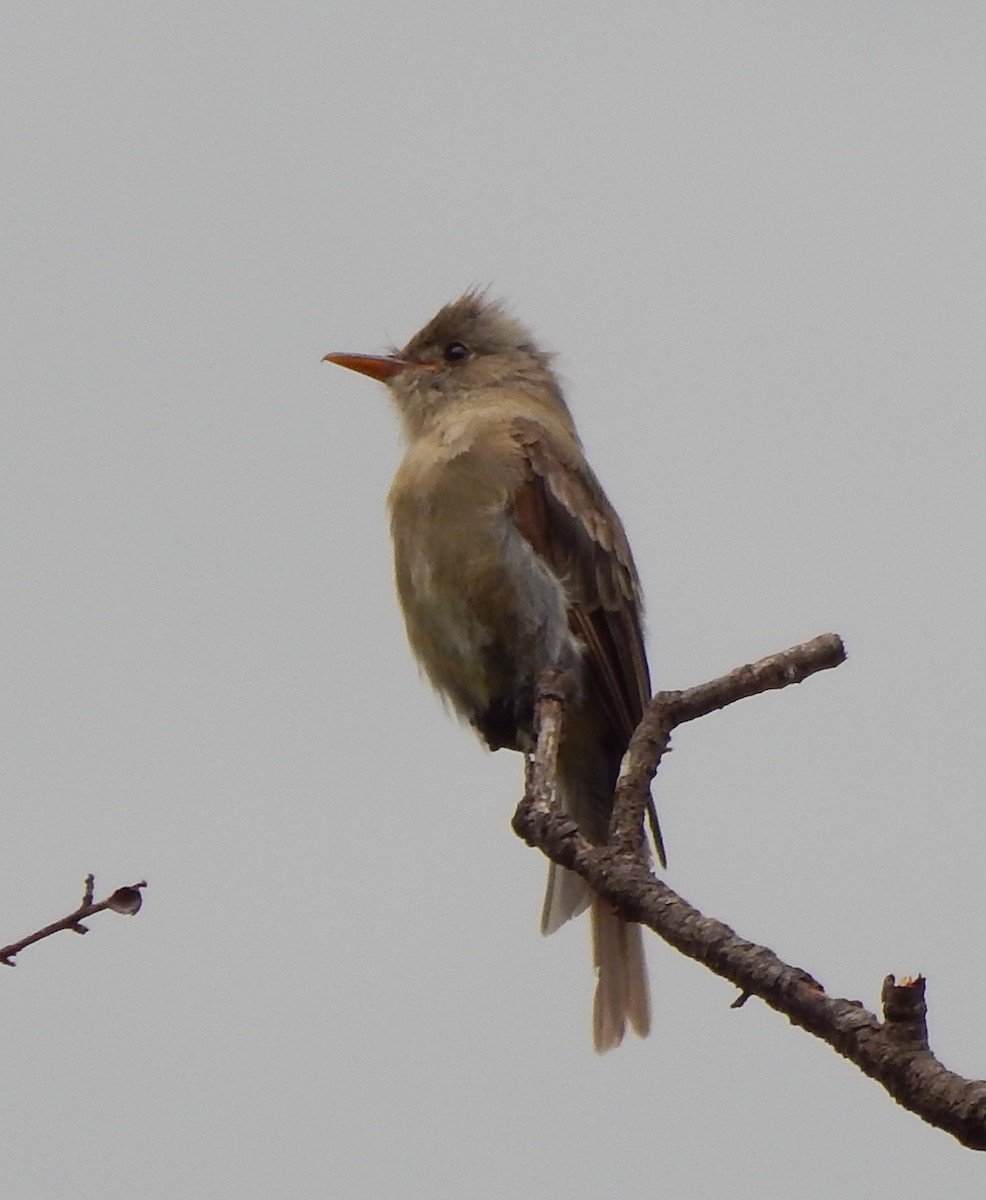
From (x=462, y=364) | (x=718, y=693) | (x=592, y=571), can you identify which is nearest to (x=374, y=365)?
(x=462, y=364)

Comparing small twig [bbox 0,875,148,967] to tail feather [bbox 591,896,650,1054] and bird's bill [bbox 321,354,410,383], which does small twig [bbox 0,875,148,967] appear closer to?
tail feather [bbox 591,896,650,1054]

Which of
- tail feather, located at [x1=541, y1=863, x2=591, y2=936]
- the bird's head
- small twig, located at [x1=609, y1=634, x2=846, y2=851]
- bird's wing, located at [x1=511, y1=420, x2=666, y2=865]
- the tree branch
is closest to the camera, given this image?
the tree branch

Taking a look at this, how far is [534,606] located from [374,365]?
210 cm

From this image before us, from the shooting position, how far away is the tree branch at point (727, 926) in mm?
3355

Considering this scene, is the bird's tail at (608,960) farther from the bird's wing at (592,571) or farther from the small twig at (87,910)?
the small twig at (87,910)

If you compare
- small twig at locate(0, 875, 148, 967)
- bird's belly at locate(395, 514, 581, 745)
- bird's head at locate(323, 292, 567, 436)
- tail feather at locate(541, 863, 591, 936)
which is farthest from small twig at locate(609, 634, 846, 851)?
bird's head at locate(323, 292, 567, 436)

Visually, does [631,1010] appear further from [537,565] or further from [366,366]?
[366,366]

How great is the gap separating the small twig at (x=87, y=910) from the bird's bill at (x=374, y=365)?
5275 millimetres

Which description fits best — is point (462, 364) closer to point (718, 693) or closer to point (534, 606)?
point (534, 606)

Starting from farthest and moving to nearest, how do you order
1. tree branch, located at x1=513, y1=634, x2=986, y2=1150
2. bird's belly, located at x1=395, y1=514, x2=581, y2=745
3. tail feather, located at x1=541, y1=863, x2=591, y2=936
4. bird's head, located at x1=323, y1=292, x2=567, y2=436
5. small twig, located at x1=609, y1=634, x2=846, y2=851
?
1. bird's head, located at x1=323, y1=292, x2=567, y2=436
2. tail feather, located at x1=541, y1=863, x2=591, y2=936
3. bird's belly, located at x1=395, y1=514, x2=581, y2=745
4. small twig, located at x1=609, y1=634, x2=846, y2=851
5. tree branch, located at x1=513, y1=634, x2=986, y2=1150

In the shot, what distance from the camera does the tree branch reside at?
3.36 meters

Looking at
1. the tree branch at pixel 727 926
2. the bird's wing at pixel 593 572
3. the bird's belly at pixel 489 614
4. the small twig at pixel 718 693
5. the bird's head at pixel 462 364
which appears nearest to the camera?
the tree branch at pixel 727 926

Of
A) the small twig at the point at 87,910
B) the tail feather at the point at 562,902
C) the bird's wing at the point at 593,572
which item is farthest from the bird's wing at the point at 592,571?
the small twig at the point at 87,910

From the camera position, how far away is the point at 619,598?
7.44m
